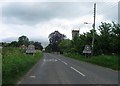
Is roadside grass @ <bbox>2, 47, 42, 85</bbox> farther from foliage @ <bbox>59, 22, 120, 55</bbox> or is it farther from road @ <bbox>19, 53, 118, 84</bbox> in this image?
foliage @ <bbox>59, 22, 120, 55</bbox>

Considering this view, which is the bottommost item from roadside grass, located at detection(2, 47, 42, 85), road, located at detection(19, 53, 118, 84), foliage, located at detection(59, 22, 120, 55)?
road, located at detection(19, 53, 118, 84)

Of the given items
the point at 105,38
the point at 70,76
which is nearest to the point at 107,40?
the point at 105,38

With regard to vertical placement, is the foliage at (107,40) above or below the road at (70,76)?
above

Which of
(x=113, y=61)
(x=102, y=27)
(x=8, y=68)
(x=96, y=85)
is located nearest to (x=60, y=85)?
(x=96, y=85)

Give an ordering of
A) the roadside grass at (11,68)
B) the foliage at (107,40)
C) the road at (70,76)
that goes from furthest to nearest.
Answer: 1. the foliage at (107,40)
2. the road at (70,76)
3. the roadside grass at (11,68)

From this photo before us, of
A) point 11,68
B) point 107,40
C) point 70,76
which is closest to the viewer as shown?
point 11,68

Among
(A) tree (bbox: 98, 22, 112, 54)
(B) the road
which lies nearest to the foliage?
(A) tree (bbox: 98, 22, 112, 54)

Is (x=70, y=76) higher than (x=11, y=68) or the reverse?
the reverse

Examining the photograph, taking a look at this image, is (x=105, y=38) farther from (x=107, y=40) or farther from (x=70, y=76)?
(x=70, y=76)

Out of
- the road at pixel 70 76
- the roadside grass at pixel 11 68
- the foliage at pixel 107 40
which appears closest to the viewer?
the roadside grass at pixel 11 68

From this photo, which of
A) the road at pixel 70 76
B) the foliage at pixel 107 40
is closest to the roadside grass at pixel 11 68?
the road at pixel 70 76

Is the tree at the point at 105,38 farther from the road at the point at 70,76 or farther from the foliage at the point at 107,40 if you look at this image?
the road at the point at 70,76

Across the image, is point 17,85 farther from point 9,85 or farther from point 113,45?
point 113,45

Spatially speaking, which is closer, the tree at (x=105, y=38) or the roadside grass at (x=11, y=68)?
the roadside grass at (x=11, y=68)
